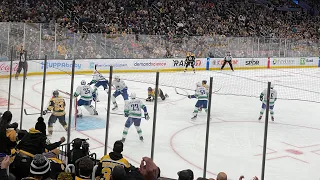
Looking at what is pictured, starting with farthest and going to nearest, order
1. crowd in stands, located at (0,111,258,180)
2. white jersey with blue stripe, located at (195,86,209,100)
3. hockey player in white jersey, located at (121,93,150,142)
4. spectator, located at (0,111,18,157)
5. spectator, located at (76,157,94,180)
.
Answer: white jersey with blue stripe, located at (195,86,209,100) → hockey player in white jersey, located at (121,93,150,142) → spectator, located at (0,111,18,157) → spectator, located at (76,157,94,180) → crowd in stands, located at (0,111,258,180)

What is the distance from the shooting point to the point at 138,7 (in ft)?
92.0

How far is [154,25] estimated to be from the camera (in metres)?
26.3

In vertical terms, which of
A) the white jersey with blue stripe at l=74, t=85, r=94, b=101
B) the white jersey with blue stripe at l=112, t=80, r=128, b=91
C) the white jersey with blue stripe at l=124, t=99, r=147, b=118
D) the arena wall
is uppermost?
the arena wall

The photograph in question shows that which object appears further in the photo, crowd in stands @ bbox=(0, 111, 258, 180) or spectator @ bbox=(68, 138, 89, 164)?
spectator @ bbox=(68, 138, 89, 164)

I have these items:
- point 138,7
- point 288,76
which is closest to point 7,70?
point 288,76

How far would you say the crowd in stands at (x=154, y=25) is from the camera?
65.9 feet

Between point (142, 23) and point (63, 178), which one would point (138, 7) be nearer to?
point (142, 23)

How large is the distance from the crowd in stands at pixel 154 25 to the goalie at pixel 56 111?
9.07 m

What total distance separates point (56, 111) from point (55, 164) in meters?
3.88

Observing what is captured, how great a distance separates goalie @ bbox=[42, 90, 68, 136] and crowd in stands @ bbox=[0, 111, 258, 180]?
2169mm

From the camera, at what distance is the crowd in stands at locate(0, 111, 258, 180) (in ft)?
13.7

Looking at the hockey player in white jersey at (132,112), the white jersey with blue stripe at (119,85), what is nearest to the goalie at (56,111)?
the hockey player in white jersey at (132,112)

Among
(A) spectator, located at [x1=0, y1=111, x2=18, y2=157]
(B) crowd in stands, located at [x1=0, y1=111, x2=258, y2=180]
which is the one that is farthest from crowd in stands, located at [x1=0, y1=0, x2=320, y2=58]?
(B) crowd in stands, located at [x1=0, y1=111, x2=258, y2=180]

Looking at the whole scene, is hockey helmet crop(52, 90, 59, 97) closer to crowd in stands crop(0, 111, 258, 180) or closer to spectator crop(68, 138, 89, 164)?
crowd in stands crop(0, 111, 258, 180)
